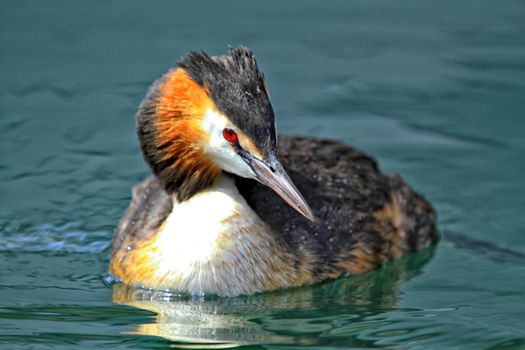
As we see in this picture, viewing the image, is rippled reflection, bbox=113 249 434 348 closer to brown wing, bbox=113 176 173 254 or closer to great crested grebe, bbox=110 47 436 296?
great crested grebe, bbox=110 47 436 296

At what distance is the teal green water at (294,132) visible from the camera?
28.0 ft

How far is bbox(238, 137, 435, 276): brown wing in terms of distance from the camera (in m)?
9.31

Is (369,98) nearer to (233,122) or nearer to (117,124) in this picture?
(117,124)

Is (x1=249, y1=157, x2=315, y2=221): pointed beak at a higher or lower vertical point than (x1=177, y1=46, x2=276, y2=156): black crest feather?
lower

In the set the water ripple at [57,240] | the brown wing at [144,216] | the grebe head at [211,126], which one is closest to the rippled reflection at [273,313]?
the brown wing at [144,216]

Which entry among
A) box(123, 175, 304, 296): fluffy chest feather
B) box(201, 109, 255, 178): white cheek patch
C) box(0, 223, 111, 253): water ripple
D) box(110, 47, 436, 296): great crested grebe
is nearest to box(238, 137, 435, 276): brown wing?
box(110, 47, 436, 296): great crested grebe

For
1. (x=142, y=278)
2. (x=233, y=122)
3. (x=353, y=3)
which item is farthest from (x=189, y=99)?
(x=353, y=3)

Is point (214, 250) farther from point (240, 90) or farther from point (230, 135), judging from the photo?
point (240, 90)

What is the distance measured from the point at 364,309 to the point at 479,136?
342cm

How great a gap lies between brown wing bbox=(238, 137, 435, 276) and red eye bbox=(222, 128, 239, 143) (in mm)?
948

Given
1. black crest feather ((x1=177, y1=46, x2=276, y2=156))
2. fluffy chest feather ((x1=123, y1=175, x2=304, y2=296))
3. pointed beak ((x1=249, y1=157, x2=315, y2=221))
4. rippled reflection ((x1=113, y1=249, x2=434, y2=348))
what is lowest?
rippled reflection ((x1=113, y1=249, x2=434, y2=348))

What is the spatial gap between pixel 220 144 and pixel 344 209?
62.7 inches

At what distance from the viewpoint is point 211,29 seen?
13859mm

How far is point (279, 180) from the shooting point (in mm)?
8305
